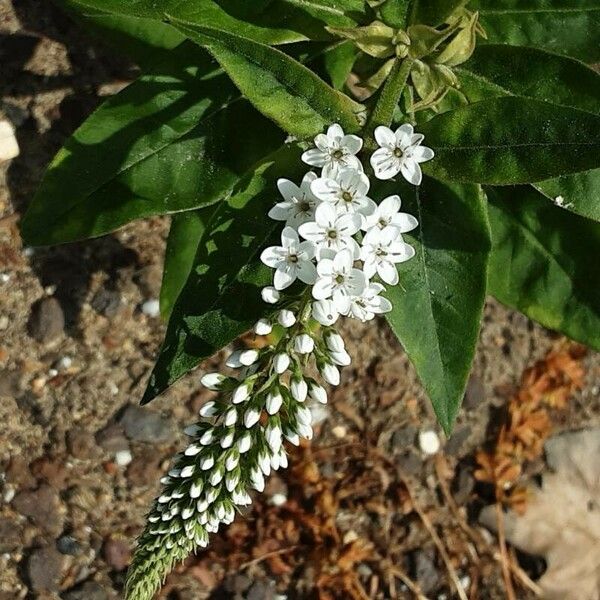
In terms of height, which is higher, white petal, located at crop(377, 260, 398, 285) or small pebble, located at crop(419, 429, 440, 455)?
white petal, located at crop(377, 260, 398, 285)

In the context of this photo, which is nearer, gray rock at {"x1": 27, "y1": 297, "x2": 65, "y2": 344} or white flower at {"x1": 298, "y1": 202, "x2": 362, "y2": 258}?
white flower at {"x1": 298, "y1": 202, "x2": 362, "y2": 258}

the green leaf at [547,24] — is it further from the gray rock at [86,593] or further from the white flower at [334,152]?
the gray rock at [86,593]

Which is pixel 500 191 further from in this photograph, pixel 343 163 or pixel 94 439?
pixel 94 439

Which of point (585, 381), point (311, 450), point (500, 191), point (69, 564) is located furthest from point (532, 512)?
point (69, 564)

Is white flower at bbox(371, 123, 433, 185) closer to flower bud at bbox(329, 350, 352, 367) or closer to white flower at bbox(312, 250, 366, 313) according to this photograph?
white flower at bbox(312, 250, 366, 313)

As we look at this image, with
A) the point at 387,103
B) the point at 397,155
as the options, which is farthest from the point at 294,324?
the point at 387,103

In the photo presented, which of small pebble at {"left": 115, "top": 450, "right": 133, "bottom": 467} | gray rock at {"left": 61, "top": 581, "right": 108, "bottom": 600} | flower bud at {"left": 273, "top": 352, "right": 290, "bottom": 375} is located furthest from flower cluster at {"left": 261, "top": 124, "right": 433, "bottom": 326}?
gray rock at {"left": 61, "top": 581, "right": 108, "bottom": 600}

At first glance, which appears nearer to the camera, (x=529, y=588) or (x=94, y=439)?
(x=94, y=439)
